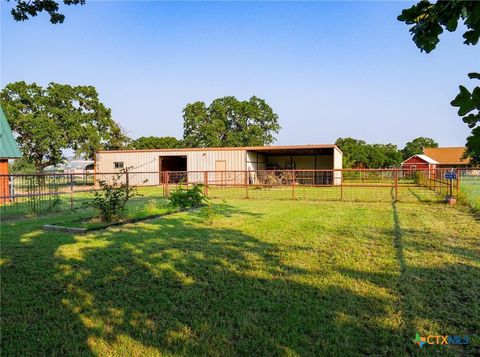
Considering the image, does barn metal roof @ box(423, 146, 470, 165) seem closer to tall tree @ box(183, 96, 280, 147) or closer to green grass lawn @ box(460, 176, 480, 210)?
tall tree @ box(183, 96, 280, 147)

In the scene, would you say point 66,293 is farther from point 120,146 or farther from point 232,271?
point 120,146

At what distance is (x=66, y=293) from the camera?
154 inches

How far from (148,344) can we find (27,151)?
1477 inches

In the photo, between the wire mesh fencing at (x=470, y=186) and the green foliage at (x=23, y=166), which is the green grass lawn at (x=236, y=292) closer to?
the wire mesh fencing at (x=470, y=186)

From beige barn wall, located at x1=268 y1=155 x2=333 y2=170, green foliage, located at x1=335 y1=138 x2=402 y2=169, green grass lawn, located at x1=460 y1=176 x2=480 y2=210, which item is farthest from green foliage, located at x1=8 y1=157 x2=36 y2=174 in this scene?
green foliage, located at x1=335 y1=138 x2=402 y2=169

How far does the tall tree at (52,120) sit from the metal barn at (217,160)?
7.45 metres

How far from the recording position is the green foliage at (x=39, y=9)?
513 cm

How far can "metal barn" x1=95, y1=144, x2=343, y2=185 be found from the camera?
2700 cm

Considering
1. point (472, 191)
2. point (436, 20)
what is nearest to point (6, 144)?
point (436, 20)

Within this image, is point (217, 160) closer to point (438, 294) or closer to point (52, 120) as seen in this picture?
point (52, 120)

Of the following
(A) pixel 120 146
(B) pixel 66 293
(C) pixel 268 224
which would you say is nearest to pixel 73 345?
(B) pixel 66 293

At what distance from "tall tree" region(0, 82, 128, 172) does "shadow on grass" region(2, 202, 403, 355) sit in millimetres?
32514

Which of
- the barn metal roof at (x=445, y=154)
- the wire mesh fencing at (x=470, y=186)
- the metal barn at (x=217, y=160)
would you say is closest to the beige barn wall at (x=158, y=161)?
the metal barn at (x=217, y=160)

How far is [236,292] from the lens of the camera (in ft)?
12.9
